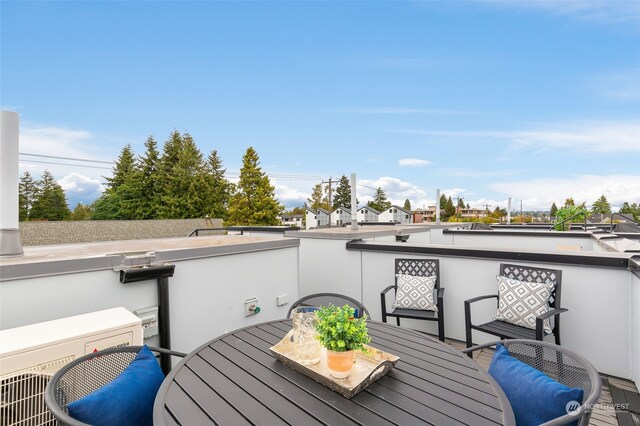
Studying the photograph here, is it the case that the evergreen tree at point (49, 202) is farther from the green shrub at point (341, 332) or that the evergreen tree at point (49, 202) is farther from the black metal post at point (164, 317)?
the green shrub at point (341, 332)

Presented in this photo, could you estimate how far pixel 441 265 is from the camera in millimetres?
3529

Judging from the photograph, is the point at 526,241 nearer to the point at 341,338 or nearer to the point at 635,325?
the point at 635,325

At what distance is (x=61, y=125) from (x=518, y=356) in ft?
87.1

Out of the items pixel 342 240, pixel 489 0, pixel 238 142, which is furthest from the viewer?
pixel 238 142

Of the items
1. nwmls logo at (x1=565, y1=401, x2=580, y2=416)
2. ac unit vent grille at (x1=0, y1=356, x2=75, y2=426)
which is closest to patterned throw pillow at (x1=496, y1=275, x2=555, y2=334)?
nwmls logo at (x1=565, y1=401, x2=580, y2=416)

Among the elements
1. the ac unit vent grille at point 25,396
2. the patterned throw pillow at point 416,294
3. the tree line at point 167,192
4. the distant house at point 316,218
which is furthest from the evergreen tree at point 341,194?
the ac unit vent grille at point 25,396

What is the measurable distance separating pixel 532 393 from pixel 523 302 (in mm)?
1825

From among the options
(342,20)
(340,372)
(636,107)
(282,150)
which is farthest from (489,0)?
(282,150)

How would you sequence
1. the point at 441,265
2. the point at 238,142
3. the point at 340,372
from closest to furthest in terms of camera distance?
the point at 340,372 < the point at 441,265 < the point at 238,142

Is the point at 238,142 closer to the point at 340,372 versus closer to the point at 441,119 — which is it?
the point at 441,119

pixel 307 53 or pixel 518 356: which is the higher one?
pixel 307 53

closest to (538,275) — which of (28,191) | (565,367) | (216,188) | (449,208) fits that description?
(565,367)

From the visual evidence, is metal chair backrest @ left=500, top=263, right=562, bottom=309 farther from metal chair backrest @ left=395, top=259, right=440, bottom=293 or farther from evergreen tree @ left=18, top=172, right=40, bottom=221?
evergreen tree @ left=18, top=172, right=40, bottom=221

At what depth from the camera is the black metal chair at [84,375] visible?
3.66ft
